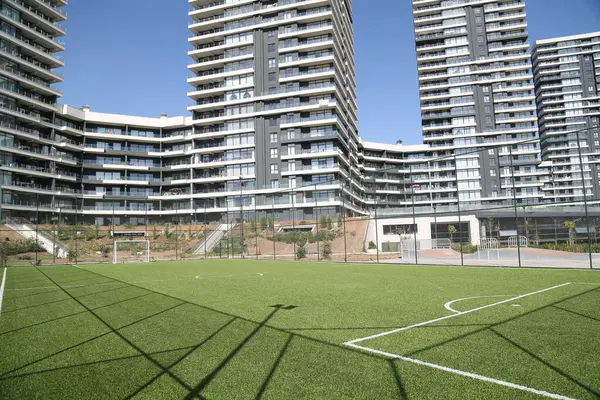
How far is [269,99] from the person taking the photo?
70.9 meters

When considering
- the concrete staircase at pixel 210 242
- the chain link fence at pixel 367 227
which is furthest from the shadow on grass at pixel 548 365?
the concrete staircase at pixel 210 242

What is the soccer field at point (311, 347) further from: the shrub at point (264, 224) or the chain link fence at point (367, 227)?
the shrub at point (264, 224)

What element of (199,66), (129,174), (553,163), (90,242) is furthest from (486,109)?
(90,242)

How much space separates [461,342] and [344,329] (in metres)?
1.70

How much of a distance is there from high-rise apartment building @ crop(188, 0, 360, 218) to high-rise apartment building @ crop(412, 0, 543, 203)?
27622mm

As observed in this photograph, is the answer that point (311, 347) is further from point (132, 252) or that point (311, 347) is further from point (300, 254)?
point (132, 252)

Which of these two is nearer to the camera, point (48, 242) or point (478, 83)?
point (48, 242)

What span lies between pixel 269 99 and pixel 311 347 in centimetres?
6867

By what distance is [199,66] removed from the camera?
252 ft

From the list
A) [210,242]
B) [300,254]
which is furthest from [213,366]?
[210,242]

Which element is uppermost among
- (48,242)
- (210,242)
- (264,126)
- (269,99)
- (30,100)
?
(269,99)

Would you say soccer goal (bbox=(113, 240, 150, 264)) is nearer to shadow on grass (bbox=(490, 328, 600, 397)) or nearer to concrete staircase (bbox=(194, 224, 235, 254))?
concrete staircase (bbox=(194, 224, 235, 254))

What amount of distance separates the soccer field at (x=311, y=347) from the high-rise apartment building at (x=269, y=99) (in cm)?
5305

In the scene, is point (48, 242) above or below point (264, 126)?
below
